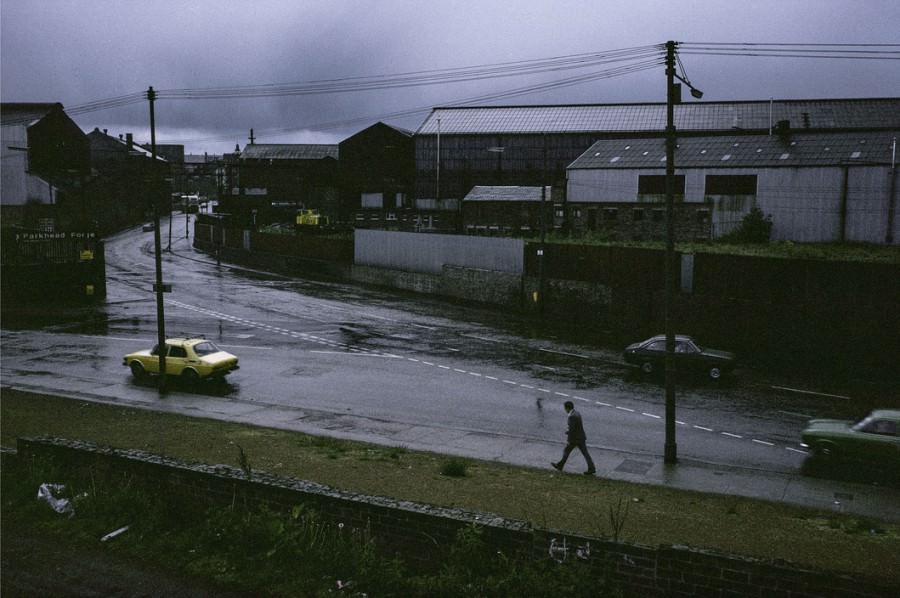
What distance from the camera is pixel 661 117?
75562mm

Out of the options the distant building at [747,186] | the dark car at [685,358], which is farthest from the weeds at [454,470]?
the distant building at [747,186]

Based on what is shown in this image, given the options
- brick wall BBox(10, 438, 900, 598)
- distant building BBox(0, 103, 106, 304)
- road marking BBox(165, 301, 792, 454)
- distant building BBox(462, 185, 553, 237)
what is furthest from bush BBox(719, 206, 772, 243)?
distant building BBox(0, 103, 106, 304)

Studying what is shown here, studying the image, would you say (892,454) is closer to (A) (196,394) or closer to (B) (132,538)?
(B) (132,538)

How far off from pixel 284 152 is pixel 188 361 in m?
75.5

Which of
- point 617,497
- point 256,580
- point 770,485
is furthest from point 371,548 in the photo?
point 770,485

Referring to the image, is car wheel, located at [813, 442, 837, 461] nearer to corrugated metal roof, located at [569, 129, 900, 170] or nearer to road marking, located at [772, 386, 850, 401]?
road marking, located at [772, 386, 850, 401]

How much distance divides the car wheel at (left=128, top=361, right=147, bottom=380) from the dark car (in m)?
18.6

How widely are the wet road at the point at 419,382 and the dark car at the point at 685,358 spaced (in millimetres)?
559

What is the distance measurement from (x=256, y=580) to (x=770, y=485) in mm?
12128

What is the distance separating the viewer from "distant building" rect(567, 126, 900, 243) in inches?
1909

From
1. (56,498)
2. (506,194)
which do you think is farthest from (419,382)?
(506,194)

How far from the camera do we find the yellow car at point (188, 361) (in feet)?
87.0

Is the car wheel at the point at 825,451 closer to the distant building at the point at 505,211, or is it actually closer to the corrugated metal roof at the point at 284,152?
the distant building at the point at 505,211

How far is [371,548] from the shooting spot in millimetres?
9164
